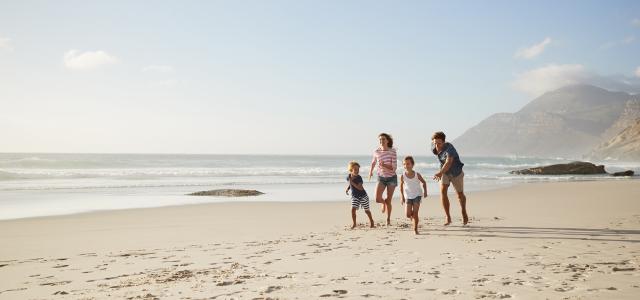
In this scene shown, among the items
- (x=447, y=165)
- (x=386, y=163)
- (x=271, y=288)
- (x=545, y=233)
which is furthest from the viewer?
(x=386, y=163)

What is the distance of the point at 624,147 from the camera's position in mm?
92750

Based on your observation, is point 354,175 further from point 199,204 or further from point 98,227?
point 199,204

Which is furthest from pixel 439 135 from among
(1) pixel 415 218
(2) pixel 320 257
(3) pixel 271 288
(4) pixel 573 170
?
(4) pixel 573 170

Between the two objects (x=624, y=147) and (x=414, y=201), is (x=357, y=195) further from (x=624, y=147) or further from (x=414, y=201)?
(x=624, y=147)

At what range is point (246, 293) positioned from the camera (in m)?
4.16

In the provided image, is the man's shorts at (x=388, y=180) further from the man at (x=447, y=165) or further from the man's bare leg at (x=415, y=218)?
the man's bare leg at (x=415, y=218)

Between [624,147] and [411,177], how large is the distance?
354ft

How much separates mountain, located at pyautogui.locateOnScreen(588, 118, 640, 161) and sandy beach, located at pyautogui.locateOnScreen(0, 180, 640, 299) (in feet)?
310

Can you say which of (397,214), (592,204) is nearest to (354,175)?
(397,214)

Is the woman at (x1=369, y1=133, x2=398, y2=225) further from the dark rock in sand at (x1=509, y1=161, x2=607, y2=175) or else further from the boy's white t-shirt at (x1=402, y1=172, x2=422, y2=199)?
the dark rock in sand at (x1=509, y1=161, x2=607, y2=175)

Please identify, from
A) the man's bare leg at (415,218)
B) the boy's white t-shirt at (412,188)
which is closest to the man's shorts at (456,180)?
the boy's white t-shirt at (412,188)

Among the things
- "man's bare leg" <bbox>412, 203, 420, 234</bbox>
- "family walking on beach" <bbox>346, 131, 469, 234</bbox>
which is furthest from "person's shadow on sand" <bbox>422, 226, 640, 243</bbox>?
"family walking on beach" <bbox>346, 131, 469, 234</bbox>

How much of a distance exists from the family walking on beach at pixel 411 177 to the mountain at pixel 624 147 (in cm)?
9495

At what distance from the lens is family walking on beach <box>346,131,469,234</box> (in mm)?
8125
